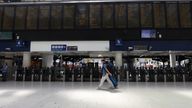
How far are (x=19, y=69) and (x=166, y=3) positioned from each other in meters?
11.9

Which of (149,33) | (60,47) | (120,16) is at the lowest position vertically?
(60,47)

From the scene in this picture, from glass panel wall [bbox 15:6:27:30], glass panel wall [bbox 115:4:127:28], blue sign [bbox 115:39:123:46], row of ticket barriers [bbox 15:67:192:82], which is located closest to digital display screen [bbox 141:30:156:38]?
glass panel wall [bbox 115:4:127:28]

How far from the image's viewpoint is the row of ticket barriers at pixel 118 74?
54.0 feet

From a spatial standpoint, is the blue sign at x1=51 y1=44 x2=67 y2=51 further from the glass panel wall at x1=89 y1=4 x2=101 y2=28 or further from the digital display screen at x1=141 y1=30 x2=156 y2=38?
the digital display screen at x1=141 y1=30 x2=156 y2=38

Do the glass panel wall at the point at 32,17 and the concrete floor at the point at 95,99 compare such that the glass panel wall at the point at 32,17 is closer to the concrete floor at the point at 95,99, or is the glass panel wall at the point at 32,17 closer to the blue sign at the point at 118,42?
the blue sign at the point at 118,42

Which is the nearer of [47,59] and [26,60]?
[26,60]

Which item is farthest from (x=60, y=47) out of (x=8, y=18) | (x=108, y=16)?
(x=8, y=18)

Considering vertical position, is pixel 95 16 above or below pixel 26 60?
above

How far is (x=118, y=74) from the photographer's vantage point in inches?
643

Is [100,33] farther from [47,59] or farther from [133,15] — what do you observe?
[47,59]

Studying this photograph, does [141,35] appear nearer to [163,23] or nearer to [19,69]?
[163,23]

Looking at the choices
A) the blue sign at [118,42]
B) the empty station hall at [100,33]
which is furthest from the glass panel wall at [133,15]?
the blue sign at [118,42]

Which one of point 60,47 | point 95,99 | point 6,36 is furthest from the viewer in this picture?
point 6,36

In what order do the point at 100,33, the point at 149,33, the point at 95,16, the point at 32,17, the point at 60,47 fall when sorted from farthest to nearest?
the point at 32,17 → the point at 60,47 → the point at 95,16 → the point at 100,33 → the point at 149,33
